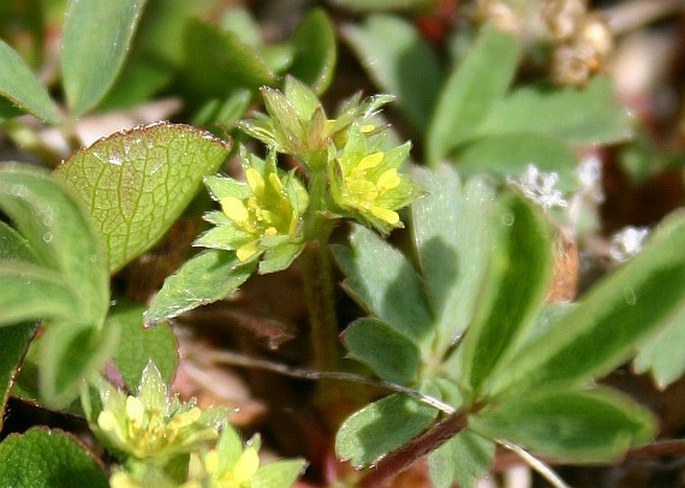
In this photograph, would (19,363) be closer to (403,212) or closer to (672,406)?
(403,212)

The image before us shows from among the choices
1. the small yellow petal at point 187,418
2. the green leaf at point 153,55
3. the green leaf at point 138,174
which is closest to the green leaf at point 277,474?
the small yellow petal at point 187,418

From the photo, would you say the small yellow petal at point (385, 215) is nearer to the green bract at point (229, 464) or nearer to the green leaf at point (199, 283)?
the green leaf at point (199, 283)

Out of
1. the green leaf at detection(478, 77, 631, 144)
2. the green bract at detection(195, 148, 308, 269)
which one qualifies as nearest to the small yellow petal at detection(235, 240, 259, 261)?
the green bract at detection(195, 148, 308, 269)

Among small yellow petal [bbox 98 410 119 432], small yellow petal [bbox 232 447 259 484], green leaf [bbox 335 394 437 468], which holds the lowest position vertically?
green leaf [bbox 335 394 437 468]

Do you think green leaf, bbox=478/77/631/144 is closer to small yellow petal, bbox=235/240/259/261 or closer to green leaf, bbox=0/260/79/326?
small yellow petal, bbox=235/240/259/261

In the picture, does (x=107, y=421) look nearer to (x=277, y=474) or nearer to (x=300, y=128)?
(x=277, y=474)

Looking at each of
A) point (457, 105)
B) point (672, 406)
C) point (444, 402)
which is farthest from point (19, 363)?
point (672, 406)
